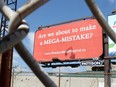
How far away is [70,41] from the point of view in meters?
19.7

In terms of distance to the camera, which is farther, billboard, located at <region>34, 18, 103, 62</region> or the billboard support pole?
billboard, located at <region>34, 18, 103, 62</region>

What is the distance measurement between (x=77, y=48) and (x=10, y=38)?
17037mm

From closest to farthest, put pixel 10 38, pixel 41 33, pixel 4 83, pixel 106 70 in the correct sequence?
pixel 10 38
pixel 4 83
pixel 106 70
pixel 41 33

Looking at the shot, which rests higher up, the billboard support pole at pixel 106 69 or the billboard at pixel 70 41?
the billboard at pixel 70 41

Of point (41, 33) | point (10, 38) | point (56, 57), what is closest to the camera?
point (10, 38)

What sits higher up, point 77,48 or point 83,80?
point 77,48

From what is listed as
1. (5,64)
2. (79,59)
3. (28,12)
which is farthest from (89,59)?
(28,12)

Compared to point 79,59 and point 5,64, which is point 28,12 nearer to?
point 5,64

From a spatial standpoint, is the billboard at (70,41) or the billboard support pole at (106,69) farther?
the billboard at (70,41)

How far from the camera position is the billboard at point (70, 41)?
18.0 m

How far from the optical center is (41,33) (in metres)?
21.7

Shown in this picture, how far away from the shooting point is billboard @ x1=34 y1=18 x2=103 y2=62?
18.0 meters

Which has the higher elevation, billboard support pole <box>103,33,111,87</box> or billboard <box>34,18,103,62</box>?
billboard <box>34,18,103,62</box>

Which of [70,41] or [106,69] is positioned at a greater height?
[70,41]
